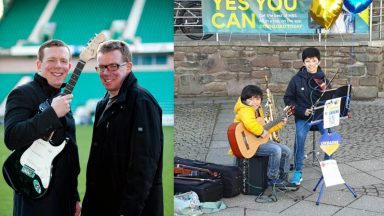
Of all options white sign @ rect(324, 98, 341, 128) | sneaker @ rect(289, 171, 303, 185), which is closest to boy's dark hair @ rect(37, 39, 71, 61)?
white sign @ rect(324, 98, 341, 128)

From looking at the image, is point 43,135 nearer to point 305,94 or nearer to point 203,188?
point 203,188

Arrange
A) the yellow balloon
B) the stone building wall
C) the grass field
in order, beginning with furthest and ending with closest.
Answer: the stone building wall < the yellow balloon < the grass field

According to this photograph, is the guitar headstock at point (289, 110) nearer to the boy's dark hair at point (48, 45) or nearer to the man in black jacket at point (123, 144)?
the man in black jacket at point (123, 144)

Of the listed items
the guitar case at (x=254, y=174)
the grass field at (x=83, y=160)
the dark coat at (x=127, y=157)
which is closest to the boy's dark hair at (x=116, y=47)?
the dark coat at (x=127, y=157)

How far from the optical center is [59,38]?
11.9ft

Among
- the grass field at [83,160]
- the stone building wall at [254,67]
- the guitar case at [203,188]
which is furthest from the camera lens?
the stone building wall at [254,67]

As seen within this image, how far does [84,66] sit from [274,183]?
3.56m

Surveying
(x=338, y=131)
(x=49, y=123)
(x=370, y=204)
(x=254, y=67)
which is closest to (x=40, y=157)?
(x=49, y=123)

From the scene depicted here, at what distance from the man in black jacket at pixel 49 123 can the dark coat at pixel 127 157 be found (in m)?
0.13

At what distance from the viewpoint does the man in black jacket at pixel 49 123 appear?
350 cm

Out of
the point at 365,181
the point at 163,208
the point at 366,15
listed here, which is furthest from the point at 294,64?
the point at 163,208

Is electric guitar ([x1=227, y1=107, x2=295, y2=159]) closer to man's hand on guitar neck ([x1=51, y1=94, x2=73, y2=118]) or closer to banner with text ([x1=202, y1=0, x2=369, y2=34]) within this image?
man's hand on guitar neck ([x1=51, y1=94, x2=73, y2=118])

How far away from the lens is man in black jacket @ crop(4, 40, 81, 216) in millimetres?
3500

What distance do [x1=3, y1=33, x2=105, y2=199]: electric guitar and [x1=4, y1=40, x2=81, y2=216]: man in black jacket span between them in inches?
1.2
